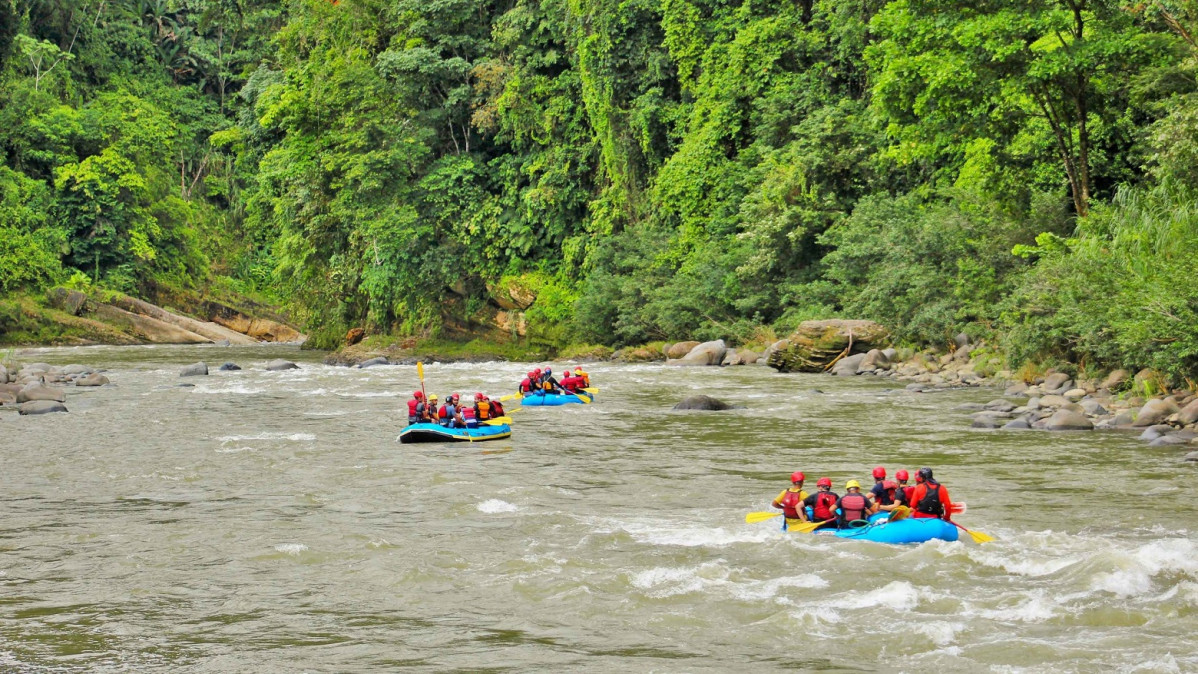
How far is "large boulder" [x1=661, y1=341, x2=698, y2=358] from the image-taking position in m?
33.0

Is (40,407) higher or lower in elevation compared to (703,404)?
higher

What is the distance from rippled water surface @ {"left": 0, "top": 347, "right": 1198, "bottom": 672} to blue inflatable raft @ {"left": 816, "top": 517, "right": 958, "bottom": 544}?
0.17m

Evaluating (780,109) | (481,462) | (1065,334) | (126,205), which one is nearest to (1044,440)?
(1065,334)

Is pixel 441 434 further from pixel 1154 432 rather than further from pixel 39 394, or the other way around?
pixel 1154 432

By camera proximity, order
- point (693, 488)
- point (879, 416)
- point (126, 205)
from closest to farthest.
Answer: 1. point (693, 488)
2. point (879, 416)
3. point (126, 205)

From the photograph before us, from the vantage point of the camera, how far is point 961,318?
26.1 metres

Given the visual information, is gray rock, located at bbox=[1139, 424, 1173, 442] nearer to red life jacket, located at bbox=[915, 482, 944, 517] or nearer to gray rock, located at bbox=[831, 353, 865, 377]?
red life jacket, located at bbox=[915, 482, 944, 517]

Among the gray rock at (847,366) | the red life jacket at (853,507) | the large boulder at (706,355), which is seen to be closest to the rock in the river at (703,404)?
the gray rock at (847,366)

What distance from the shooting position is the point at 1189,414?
1653cm

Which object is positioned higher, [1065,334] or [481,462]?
[1065,334]

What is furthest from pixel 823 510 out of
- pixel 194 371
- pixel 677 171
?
pixel 677 171

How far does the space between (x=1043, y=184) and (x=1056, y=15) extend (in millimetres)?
5982

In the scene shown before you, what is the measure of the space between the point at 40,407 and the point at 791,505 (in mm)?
16410

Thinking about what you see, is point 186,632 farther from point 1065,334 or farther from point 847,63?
point 847,63
